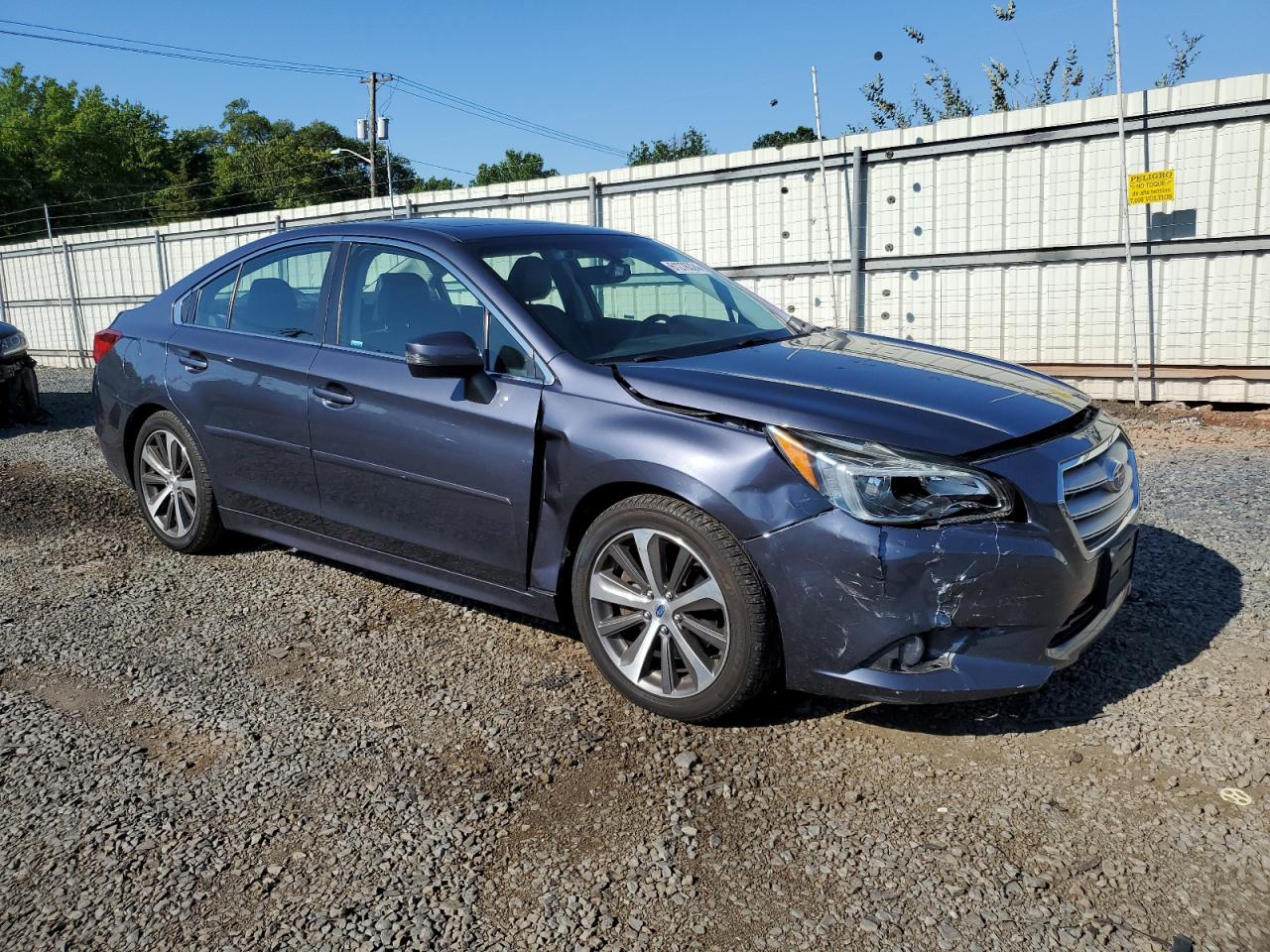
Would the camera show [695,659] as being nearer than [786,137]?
Yes

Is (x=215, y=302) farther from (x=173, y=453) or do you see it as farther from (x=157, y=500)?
(x=157, y=500)

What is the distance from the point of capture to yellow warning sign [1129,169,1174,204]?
893 cm

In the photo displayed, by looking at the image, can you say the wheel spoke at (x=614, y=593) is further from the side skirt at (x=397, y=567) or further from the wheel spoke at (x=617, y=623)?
the side skirt at (x=397, y=567)

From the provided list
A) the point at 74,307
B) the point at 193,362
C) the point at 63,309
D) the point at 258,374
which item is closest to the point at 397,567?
the point at 258,374

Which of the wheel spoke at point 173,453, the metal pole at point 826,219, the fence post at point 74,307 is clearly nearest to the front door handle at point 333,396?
the wheel spoke at point 173,453

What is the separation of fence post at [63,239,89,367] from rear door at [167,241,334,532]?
731 inches

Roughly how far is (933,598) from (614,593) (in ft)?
3.48

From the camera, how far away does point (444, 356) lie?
11.7ft

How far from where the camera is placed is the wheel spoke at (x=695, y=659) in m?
3.17

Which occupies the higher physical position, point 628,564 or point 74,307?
point 74,307

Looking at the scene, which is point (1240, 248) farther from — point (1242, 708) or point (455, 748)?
point (455, 748)

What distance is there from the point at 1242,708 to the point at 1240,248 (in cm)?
729

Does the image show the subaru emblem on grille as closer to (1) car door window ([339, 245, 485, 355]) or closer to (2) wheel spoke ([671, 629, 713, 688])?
(2) wheel spoke ([671, 629, 713, 688])

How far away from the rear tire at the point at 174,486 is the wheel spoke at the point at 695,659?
285 centimetres
